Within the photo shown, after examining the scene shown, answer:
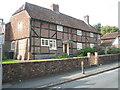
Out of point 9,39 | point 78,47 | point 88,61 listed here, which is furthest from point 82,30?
point 9,39

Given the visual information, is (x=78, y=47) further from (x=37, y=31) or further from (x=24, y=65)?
(x=24, y=65)

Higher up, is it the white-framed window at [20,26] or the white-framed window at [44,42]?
the white-framed window at [20,26]

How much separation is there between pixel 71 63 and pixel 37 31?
8.23 m

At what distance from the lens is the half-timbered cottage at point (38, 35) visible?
54.4 ft

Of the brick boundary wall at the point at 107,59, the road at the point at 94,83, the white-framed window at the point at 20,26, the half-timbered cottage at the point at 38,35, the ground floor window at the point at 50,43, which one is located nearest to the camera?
the road at the point at 94,83

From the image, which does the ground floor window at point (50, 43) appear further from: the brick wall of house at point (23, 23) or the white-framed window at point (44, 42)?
the brick wall of house at point (23, 23)

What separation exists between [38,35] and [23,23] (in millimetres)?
3107

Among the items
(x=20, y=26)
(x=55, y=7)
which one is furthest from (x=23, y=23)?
(x=55, y=7)

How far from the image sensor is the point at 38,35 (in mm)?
17188

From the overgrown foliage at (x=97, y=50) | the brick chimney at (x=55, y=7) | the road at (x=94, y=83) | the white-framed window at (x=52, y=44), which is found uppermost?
the brick chimney at (x=55, y=7)

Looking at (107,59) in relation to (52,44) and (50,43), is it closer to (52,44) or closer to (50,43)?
(52,44)

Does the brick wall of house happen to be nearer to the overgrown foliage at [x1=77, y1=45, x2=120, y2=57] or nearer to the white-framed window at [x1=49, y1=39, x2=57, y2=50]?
the white-framed window at [x1=49, y1=39, x2=57, y2=50]

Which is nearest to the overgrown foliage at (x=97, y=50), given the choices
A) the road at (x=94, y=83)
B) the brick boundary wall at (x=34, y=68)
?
the brick boundary wall at (x=34, y=68)

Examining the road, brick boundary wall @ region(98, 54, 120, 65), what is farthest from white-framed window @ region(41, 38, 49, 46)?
the road
